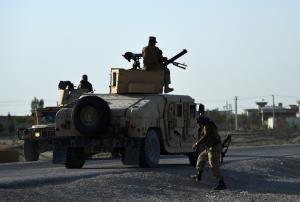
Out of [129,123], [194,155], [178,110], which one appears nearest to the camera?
[129,123]

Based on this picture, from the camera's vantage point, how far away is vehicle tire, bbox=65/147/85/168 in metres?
20.8

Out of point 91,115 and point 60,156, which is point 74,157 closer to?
point 60,156

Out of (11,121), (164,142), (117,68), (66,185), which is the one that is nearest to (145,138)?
(164,142)

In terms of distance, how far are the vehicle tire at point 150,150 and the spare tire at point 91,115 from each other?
111 centimetres

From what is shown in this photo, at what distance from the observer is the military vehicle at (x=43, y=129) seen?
23.3 m

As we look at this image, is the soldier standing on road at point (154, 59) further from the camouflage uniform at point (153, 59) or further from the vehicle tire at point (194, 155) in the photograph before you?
the vehicle tire at point (194, 155)

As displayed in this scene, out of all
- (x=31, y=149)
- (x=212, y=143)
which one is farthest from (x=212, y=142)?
(x=31, y=149)

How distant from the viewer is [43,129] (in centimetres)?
2347

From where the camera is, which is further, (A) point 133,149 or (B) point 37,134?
(B) point 37,134

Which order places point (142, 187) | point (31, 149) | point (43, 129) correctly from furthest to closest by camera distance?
point (31, 149)
point (43, 129)
point (142, 187)

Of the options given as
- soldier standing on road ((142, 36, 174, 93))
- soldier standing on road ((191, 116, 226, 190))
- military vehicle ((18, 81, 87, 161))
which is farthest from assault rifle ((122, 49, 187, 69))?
soldier standing on road ((191, 116, 226, 190))

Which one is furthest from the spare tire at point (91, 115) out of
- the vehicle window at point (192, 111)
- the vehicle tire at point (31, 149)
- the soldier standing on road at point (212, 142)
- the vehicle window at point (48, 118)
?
the vehicle window at point (48, 118)

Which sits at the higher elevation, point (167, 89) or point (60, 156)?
point (167, 89)

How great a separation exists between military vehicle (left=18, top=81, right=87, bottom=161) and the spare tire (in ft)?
7.87
